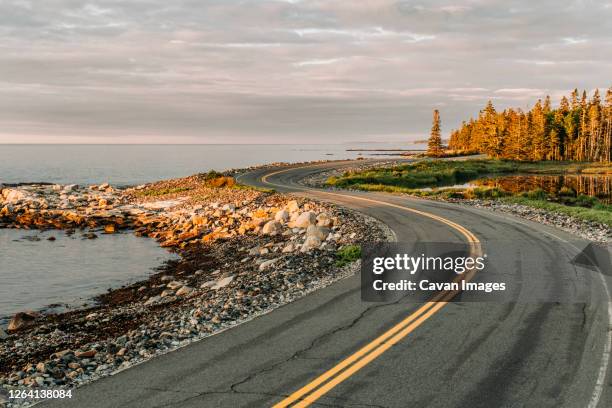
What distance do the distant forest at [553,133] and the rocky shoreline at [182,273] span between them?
79382 mm

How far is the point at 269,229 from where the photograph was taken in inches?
1075

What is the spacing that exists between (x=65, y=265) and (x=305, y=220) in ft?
42.6

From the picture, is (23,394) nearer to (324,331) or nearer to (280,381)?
(280,381)

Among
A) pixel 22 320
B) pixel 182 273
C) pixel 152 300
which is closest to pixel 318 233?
pixel 182 273

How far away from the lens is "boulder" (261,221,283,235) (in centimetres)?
2712

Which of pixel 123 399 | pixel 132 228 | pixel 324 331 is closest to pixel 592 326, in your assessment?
pixel 324 331

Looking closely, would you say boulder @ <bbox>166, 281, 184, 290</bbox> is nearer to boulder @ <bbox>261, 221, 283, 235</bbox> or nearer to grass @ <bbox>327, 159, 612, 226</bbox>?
boulder @ <bbox>261, 221, 283, 235</bbox>

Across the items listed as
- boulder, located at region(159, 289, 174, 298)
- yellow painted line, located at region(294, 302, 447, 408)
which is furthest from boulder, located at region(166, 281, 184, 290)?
yellow painted line, located at region(294, 302, 447, 408)

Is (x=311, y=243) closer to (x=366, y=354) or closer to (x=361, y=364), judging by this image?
(x=366, y=354)

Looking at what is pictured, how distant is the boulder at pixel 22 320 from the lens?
50.7 ft

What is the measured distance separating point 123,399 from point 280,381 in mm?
2500

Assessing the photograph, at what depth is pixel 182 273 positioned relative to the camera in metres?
21.9

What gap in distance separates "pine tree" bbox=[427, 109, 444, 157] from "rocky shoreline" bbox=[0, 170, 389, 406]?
3037 inches

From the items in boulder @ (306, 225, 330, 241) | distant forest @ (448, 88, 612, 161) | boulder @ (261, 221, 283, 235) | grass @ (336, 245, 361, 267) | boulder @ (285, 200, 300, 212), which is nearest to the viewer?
grass @ (336, 245, 361, 267)
